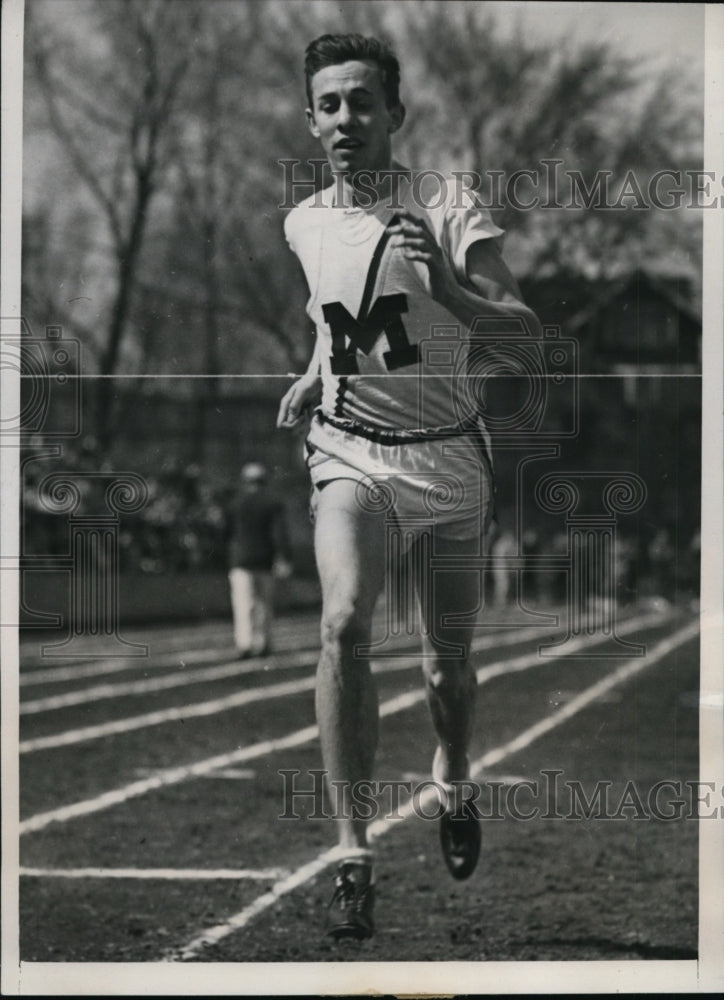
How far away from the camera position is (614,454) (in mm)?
5602

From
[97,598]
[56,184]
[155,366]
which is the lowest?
[97,598]

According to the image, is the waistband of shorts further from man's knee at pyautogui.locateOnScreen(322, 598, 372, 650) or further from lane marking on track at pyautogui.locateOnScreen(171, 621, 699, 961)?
lane marking on track at pyautogui.locateOnScreen(171, 621, 699, 961)

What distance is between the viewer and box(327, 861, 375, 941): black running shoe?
5531 millimetres

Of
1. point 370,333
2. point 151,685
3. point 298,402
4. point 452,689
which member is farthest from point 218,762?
point 370,333

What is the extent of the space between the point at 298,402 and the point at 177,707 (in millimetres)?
829

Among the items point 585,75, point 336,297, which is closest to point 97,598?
point 336,297

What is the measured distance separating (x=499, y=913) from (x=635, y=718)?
1.80 feet

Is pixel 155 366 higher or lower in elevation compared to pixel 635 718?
higher

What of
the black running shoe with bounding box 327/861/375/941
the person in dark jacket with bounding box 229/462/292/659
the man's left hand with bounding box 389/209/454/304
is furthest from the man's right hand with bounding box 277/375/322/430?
the black running shoe with bounding box 327/861/375/941

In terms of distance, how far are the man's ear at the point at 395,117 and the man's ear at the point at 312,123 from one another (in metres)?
0.16

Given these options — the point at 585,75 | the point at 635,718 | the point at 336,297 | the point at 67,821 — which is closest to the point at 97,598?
the point at 67,821

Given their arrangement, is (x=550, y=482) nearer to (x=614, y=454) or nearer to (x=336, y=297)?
(x=614, y=454)

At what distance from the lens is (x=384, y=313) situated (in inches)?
216

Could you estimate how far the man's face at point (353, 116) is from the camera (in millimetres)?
5496
